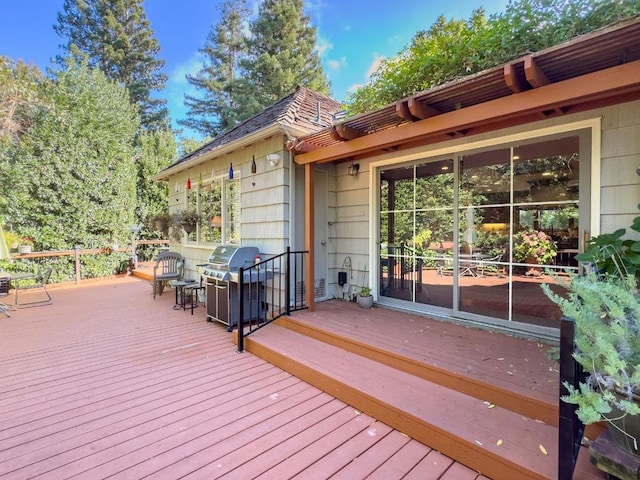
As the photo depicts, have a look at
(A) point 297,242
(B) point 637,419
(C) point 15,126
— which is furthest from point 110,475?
(C) point 15,126

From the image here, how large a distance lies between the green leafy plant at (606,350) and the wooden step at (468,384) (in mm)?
473

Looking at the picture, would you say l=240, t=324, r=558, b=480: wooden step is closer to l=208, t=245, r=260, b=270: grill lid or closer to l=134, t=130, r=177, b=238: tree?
l=208, t=245, r=260, b=270: grill lid

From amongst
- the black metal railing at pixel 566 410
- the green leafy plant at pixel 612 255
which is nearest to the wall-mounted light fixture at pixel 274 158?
the green leafy plant at pixel 612 255

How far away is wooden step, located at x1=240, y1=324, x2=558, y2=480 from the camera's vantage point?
1730 millimetres

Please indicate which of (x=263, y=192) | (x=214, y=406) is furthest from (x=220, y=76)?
(x=214, y=406)

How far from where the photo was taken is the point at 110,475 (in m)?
1.81

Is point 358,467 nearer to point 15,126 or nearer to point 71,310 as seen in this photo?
point 71,310

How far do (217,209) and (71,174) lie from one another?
5414 millimetres

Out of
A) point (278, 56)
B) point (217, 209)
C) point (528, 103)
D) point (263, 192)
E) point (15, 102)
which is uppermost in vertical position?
point (278, 56)

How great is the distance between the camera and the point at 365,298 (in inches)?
177

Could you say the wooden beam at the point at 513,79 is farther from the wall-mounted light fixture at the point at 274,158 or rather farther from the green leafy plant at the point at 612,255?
the wall-mounted light fixture at the point at 274,158

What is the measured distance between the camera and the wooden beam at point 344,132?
3.34 metres

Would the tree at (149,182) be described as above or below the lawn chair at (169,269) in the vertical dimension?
above

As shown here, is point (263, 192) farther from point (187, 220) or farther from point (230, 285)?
point (187, 220)
